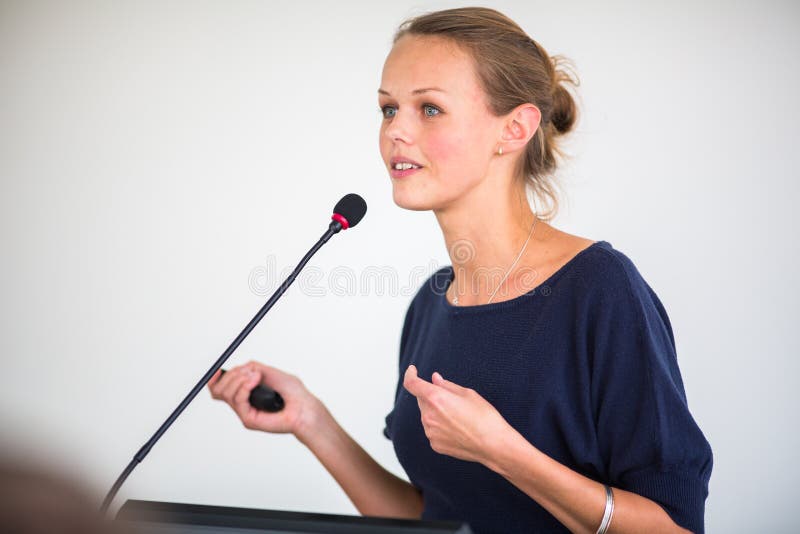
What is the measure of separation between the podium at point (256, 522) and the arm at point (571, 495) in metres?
0.36

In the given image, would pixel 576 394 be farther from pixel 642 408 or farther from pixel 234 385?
pixel 234 385

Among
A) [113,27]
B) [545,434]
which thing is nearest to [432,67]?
[545,434]

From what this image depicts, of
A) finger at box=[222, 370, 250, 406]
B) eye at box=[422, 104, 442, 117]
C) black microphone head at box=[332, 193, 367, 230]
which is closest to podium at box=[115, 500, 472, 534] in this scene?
black microphone head at box=[332, 193, 367, 230]

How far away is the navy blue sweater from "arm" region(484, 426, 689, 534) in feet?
0.10

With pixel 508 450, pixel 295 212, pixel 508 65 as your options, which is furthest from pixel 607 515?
pixel 295 212

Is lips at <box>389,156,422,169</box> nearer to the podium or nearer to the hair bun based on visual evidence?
the hair bun

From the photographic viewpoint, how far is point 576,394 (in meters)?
1.24

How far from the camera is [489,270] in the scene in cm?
148

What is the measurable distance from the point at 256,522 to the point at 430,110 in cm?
85

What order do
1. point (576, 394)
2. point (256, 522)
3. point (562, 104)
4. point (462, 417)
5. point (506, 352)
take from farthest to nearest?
point (562, 104)
point (506, 352)
point (576, 394)
point (462, 417)
point (256, 522)

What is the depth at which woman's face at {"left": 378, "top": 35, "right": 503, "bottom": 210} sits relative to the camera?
139 centimetres

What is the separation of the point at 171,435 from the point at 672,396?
1.79m

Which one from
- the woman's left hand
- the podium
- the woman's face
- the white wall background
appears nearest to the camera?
the podium

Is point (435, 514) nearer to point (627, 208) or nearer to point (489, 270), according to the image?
point (489, 270)
